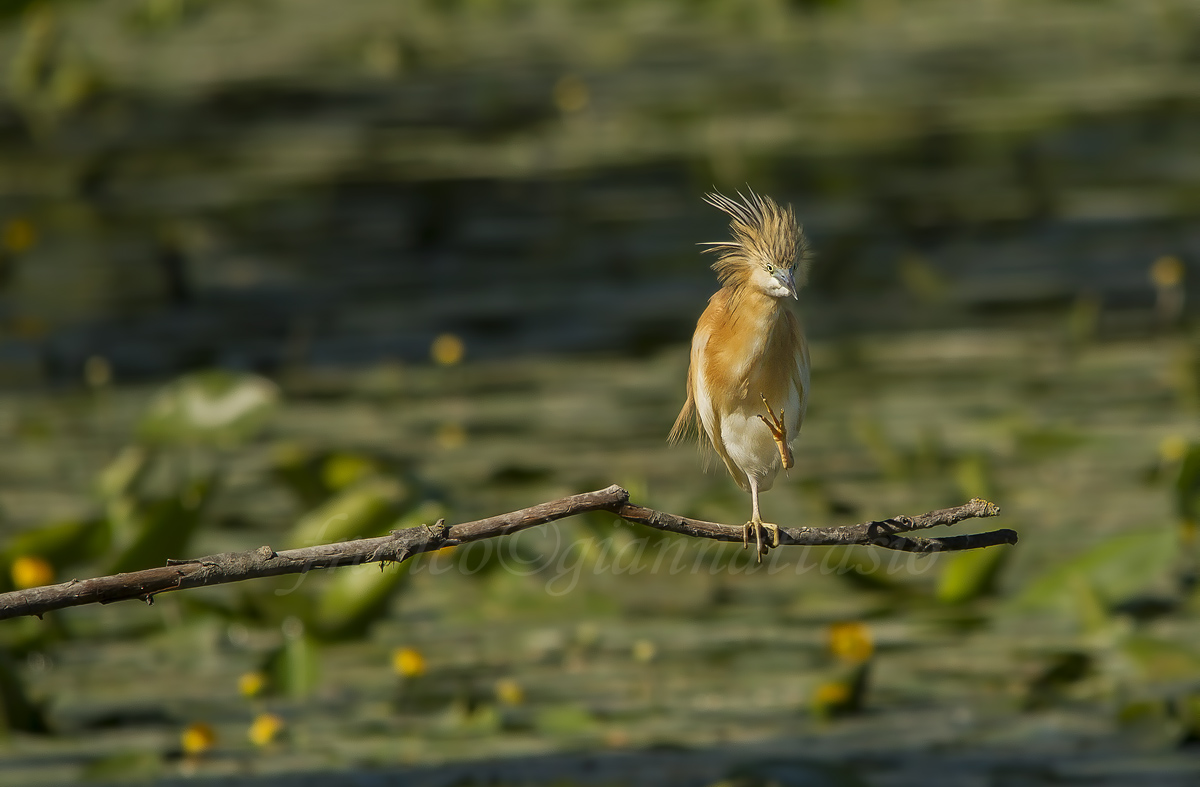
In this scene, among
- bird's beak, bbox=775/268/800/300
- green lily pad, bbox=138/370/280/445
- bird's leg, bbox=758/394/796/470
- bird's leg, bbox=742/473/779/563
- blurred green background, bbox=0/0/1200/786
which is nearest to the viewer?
bird's beak, bbox=775/268/800/300

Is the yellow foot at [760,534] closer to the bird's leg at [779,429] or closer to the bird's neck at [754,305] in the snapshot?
the bird's leg at [779,429]

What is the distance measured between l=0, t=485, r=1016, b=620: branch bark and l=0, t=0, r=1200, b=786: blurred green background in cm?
26

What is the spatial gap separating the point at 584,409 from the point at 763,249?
3.72 m

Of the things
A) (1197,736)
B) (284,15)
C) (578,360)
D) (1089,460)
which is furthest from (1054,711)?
(284,15)

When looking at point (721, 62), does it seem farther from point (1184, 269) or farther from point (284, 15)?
point (1184, 269)

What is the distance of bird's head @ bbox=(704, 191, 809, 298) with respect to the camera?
106 cm

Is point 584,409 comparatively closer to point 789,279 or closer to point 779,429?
point 779,429

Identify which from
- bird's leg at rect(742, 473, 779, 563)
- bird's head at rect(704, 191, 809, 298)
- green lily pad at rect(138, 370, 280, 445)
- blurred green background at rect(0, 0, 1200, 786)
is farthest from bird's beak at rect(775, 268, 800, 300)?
green lily pad at rect(138, 370, 280, 445)

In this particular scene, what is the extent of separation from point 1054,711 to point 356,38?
856 centimetres

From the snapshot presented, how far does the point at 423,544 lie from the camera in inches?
49.5

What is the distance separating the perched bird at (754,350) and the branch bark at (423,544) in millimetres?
60

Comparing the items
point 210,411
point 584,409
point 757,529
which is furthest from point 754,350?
point 584,409

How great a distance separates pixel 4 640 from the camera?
351 cm

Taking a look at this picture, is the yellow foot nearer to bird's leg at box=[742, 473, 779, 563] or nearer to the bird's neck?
bird's leg at box=[742, 473, 779, 563]
